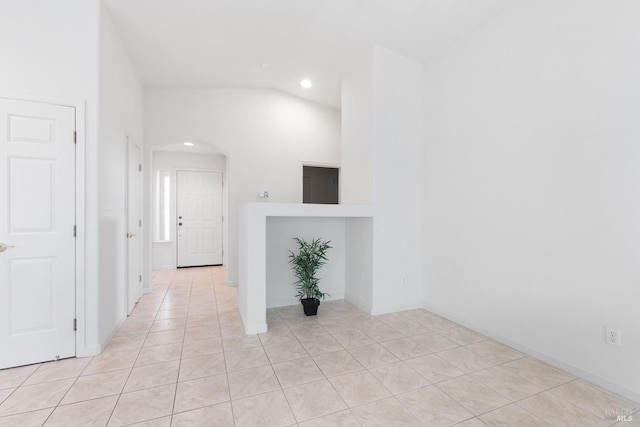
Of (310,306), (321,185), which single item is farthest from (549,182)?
(321,185)

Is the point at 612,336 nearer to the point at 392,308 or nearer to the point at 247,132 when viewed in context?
the point at 392,308

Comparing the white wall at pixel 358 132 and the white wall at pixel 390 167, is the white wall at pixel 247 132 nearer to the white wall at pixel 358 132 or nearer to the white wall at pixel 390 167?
the white wall at pixel 358 132

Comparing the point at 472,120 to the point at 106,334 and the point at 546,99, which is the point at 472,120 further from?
the point at 106,334

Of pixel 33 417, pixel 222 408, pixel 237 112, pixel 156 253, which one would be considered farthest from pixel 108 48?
pixel 156 253

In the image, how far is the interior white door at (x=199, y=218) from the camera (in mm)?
6422

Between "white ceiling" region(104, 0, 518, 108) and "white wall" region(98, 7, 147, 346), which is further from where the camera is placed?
"white ceiling" region(104, 0, 518, 108)

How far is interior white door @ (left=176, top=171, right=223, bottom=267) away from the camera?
Answer: 6422 millimetres

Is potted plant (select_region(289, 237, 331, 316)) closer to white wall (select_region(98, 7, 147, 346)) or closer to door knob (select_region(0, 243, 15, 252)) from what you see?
white wall (select_region(98, 7, 147, 346))

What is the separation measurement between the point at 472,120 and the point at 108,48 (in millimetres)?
3680

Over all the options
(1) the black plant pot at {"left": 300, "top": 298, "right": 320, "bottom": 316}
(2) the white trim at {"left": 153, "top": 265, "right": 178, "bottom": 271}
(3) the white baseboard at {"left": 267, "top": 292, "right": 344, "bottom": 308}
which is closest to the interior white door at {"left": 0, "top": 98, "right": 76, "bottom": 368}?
(3) the white baseboard at {"left": 267, "top": 292, "right": 344, "bottom": 308}

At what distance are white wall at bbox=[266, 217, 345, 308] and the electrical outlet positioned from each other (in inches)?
107

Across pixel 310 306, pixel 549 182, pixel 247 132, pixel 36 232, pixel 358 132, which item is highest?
pixel 247 132

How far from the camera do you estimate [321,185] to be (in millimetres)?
7820

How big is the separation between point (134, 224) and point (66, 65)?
2.00m
